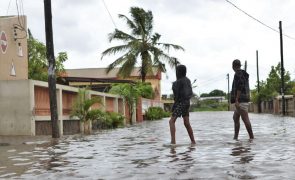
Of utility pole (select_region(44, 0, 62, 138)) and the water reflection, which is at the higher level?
utility pole (select_region(44, 0, 62, 138))

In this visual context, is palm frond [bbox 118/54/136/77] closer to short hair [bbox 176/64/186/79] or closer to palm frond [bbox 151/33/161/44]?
palm frond [bbox 151/33/161/44]

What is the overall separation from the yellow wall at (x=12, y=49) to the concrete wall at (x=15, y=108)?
8.20 ft

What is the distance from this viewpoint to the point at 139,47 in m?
43.2

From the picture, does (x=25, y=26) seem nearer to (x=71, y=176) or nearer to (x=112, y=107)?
(x=112, y=107)

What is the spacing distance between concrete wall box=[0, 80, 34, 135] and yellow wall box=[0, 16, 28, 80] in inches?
98.4

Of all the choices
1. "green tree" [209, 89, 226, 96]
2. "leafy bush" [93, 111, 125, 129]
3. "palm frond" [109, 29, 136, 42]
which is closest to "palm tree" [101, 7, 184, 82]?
"palm frond" [109, 29, 136, 42]

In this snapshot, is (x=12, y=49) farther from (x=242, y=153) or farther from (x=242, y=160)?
(x=242, y=160)

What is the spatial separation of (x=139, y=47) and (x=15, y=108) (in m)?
27.4

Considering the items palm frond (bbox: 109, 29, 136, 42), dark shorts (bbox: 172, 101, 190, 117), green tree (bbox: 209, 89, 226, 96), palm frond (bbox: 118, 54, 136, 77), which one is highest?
palm frond (bbox: 109, 29, 136, 42)

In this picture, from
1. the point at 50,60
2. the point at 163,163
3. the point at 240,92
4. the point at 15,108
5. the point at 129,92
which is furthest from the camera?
the point at 129,92

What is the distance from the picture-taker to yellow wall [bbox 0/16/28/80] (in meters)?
19.3

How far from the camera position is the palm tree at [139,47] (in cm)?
4347

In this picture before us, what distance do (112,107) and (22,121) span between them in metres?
13.6

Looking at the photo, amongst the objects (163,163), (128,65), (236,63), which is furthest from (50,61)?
(128,65)
